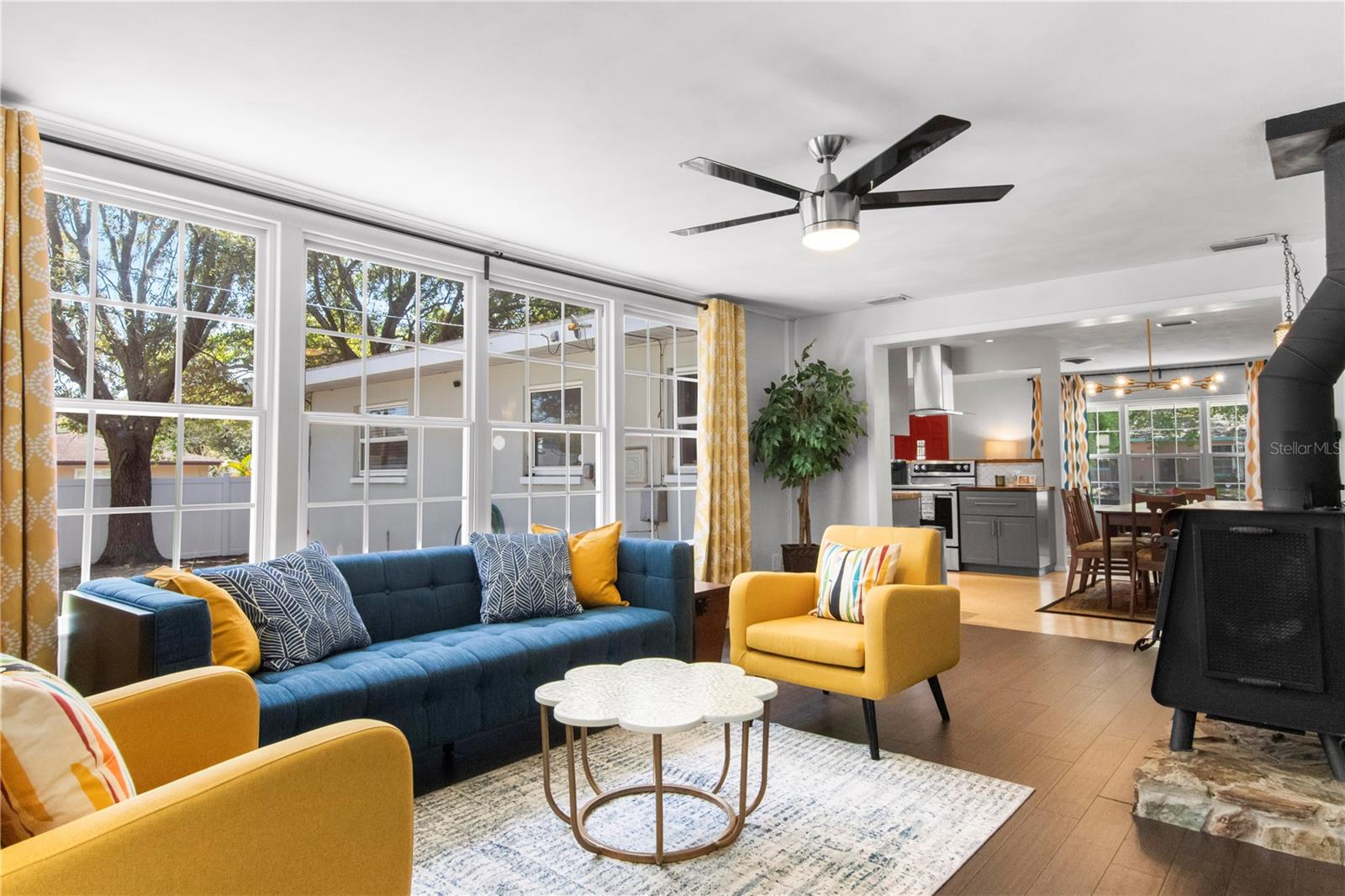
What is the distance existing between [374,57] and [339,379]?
1772mm

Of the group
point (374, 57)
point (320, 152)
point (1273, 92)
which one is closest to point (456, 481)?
point (320, 152)

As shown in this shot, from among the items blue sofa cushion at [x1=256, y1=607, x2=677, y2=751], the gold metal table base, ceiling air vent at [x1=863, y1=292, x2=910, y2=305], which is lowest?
the gold metal table base

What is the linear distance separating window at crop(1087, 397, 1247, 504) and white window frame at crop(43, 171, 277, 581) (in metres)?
10.4

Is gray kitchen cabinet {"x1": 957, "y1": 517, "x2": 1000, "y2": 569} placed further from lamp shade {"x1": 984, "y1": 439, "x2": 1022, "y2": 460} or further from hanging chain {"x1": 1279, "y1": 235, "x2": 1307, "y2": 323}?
hanging chain {"x1": 1279, "y1": 235, "x2": 1307, "y2": 323}

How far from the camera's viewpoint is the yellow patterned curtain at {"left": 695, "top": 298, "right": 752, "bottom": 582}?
18.0 feet

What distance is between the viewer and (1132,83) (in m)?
2.63

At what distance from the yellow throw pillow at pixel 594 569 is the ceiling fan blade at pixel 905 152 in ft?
6.52

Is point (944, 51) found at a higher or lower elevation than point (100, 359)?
higher

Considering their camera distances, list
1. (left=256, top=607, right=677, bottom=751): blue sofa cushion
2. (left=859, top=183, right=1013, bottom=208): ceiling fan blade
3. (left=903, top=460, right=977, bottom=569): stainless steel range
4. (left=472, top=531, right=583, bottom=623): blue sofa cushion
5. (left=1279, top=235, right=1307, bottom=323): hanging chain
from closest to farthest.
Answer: (left=256, top=607, right=677, bottom=751): blue sofa cushion, (left=859, top=183, right=1013, bottom=208): ceiling fan blade, (left=472, top=531, right=583, bottom=623): blue sofa cushion, (left=1279, top=235, right=1307, bottom=323): hanging chain, (left=903, top=460, right=977, bottom=569): stainless steel range

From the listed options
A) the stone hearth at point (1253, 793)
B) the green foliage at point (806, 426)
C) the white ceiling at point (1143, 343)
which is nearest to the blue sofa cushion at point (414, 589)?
the stone hearth at point (1253, 793)

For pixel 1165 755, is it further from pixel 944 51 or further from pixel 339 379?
pixel 339 379

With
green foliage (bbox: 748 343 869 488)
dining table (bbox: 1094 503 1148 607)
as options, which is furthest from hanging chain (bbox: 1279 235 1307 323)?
green foliage (bbox: 748 343 869 488)

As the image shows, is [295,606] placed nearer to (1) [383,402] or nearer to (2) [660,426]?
(1) [383,402]

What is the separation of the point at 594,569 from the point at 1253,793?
103 inches
